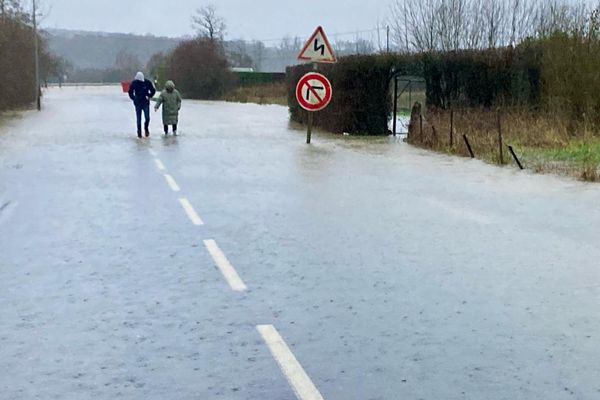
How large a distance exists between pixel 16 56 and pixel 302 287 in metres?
41.1

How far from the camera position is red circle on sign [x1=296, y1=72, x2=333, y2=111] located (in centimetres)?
2083

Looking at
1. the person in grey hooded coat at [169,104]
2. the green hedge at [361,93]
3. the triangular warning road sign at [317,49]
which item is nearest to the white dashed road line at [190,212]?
the triangular warning road sign at [317,49]

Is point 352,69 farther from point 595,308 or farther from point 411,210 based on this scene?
point 595,308

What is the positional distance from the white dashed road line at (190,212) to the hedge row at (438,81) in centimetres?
1393

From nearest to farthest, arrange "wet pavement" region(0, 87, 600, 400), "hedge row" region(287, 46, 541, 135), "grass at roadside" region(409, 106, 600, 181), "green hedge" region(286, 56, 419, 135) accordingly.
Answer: "wet pavement" region(0, 87, 600, 400), "grass at roadside" region(409, 106, 600, 181), "hedge row" region(287, 46, 541, 135), "green hedge" region(286, 56, 419, 135)

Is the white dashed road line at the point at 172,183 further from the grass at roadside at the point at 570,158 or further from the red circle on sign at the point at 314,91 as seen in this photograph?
the red circle on sign at the point at 314,91

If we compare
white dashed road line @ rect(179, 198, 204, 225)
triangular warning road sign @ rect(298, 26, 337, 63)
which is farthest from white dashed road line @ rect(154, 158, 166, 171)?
triangular warning road sign @ rect(298, 26, 337, 63)

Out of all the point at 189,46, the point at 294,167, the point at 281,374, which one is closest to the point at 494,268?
the point at 281,374

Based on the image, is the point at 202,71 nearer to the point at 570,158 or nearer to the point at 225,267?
the point at 570,158

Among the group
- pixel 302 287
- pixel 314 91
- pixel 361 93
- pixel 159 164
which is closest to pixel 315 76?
pixel 314 91

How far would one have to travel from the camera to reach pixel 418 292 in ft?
21.7

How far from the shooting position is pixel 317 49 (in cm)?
2081

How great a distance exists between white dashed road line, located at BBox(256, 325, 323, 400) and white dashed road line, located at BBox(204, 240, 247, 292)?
1.16 m

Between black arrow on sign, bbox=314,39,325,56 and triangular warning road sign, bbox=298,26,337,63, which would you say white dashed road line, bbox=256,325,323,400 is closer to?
triangular warning road sign, bbox=298,26,337,63
